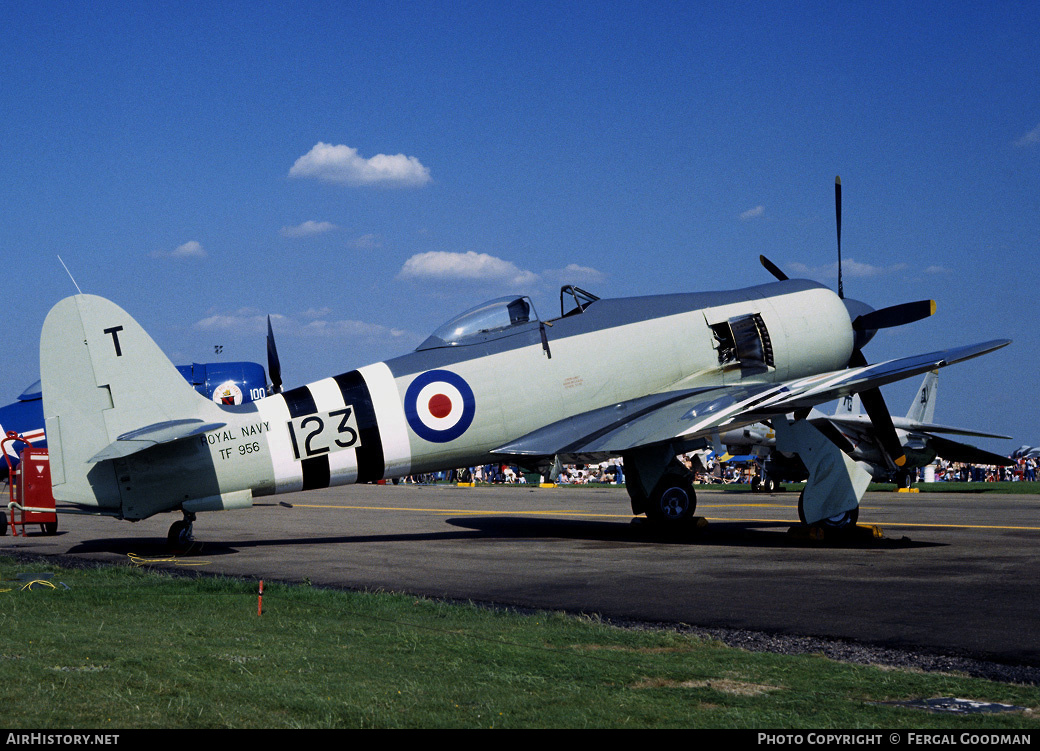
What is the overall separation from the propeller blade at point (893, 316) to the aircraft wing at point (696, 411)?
2801mm

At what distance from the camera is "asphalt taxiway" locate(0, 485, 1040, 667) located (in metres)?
7.54

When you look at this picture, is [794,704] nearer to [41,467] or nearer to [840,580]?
[840,580]

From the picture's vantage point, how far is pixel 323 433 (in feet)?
45.2

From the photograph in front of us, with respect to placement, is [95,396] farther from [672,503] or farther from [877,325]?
[877,325]

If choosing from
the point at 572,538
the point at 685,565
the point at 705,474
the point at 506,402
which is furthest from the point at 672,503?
the point at 705,474

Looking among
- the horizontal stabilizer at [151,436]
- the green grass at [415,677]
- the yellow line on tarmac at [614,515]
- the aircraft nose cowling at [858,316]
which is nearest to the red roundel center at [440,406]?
the horizontal stabilizer at [151,436]

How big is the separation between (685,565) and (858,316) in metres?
7.51

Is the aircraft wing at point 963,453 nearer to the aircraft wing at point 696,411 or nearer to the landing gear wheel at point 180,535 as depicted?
the aircraft wing at point 696,411

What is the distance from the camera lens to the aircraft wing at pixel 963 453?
43.2 metres

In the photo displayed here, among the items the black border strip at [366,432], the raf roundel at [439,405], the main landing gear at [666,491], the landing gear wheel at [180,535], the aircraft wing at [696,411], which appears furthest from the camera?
the main landing gear at [666,491]

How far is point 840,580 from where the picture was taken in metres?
9.82

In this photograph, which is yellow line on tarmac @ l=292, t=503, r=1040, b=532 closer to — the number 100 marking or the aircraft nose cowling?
the aircraft nose cowling
